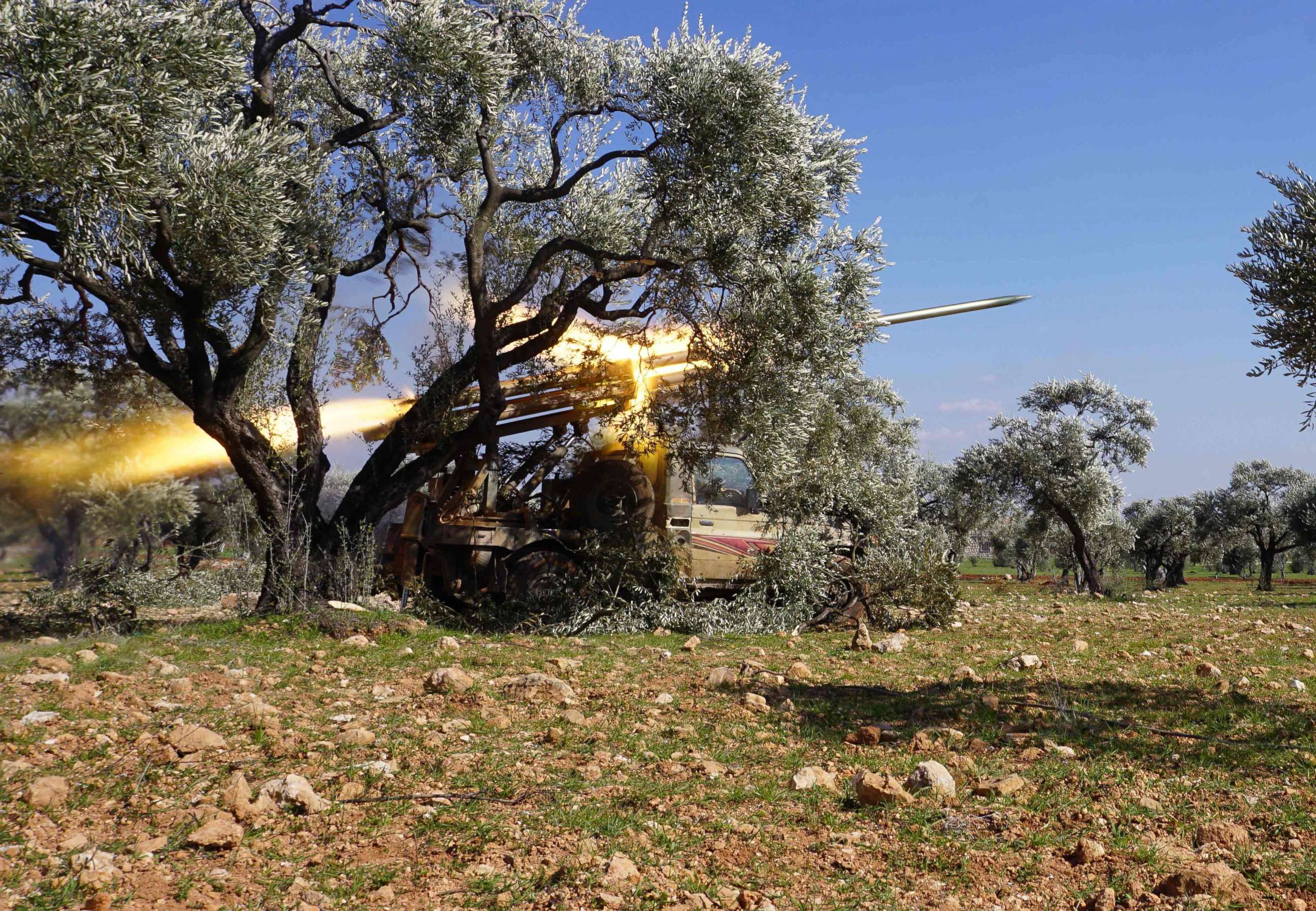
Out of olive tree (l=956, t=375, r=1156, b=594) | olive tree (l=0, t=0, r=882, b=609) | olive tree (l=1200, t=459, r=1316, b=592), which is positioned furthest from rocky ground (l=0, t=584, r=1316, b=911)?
olive tree (l=1200, t=459, r=1316, b=592)

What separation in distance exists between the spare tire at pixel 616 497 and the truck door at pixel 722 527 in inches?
29.7

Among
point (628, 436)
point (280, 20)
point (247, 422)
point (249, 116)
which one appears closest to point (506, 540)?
point (628, 436)

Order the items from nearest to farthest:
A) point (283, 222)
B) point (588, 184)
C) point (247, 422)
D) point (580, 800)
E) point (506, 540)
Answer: point (580, 800), point (283, 222), point (247, 422), point (506, 540), point (588, 184)

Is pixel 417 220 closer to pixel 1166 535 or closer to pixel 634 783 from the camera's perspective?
pixel 634 783

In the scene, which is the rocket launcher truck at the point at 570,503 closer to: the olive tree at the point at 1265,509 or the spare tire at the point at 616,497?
the spare tire at the point at 616,497

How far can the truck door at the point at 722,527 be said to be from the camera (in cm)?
1394

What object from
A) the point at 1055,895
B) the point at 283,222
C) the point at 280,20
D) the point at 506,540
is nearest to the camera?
the point at 1055,895

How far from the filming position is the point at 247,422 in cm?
1207

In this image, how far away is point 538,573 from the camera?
45.2ft

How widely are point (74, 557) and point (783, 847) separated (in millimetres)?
11208

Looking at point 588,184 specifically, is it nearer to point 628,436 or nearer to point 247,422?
point 628,436

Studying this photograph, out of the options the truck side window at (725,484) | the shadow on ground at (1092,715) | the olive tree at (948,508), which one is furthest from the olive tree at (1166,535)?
the shadow on ground at (1092,715)

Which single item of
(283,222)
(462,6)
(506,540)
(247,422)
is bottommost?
(506,540)

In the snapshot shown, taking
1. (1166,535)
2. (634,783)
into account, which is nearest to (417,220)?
(634,783)
